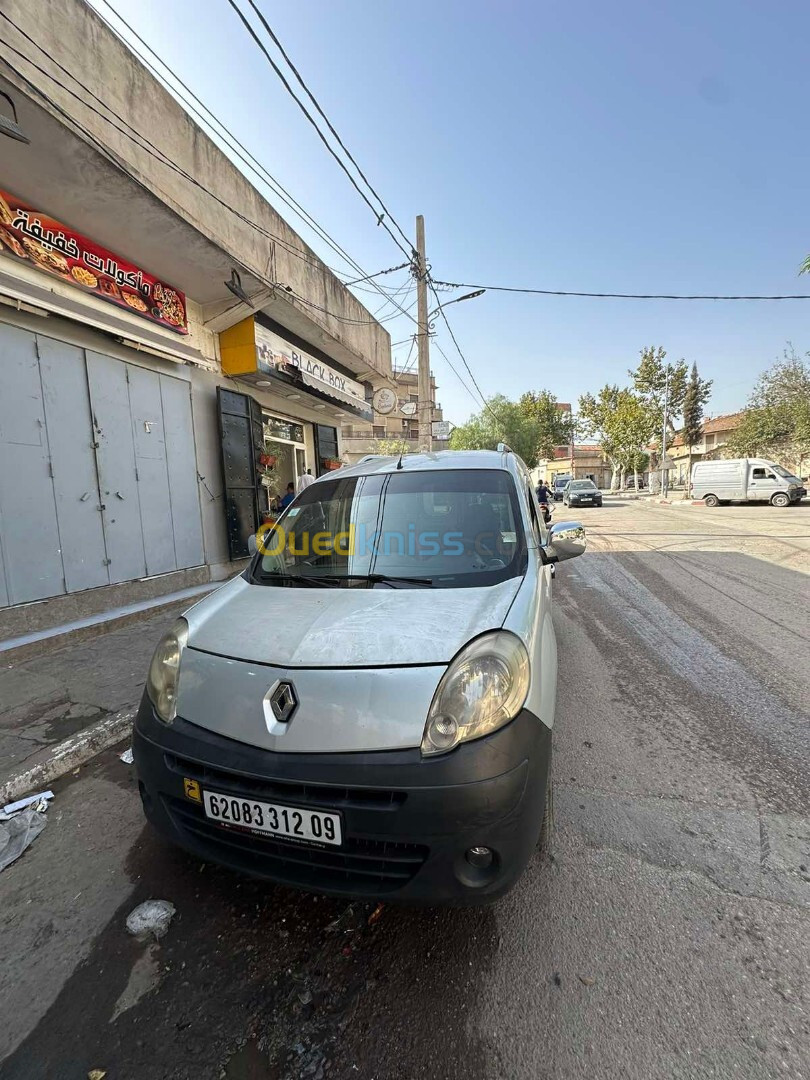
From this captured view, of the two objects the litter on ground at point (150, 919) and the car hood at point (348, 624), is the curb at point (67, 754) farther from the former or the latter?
the car hood at point (348, 624)

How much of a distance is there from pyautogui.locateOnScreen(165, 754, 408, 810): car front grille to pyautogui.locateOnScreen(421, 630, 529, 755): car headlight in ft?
0.64

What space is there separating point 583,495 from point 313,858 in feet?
88.5

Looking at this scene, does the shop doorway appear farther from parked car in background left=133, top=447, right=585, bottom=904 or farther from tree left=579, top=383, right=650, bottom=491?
tree left=579, top=383, right=650, bottom=491

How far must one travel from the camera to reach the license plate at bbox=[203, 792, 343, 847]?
1506mm

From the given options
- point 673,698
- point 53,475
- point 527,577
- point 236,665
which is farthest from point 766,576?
point 53,475

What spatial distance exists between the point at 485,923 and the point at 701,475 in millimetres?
27561

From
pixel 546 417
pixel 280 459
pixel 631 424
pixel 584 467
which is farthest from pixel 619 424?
pixel 280 459

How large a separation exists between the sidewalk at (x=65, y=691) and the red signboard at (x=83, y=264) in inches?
154

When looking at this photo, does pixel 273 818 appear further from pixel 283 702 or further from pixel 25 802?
pixel 25 802

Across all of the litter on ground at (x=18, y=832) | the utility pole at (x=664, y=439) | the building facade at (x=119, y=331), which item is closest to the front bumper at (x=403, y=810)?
the litter on ground at (x=18, y=832)

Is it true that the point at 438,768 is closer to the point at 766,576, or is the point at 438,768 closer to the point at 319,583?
the point at 319,583

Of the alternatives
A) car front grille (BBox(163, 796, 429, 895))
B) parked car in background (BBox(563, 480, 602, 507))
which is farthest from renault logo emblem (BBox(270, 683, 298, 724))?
parked car in background (BBox(563, 480, 602, 507))

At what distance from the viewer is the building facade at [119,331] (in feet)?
14.5

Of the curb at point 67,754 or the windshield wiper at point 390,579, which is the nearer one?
the windshield wiper at point 390,579
